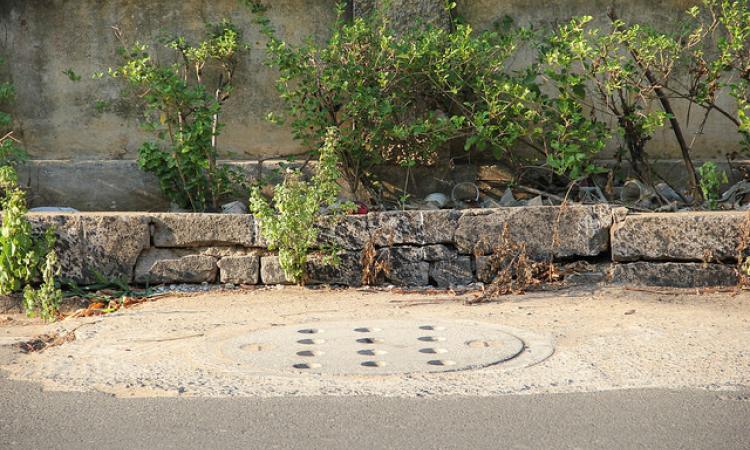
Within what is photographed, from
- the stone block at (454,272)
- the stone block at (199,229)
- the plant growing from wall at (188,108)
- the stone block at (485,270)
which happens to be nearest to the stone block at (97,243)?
the stone block at (199,229)

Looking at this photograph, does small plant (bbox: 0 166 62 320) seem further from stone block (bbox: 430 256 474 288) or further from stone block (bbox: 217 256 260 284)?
stone block (bbox: 430 256 474 288)

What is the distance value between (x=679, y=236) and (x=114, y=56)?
14.3 feet

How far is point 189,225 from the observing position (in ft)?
19.6

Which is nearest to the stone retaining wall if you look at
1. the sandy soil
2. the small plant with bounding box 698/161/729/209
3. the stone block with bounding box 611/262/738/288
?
the stone block with bounding box 611/262/738/288

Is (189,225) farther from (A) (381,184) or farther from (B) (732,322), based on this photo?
(B) (732,322)

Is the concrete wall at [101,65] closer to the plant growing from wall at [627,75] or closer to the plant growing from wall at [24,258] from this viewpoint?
the plant growing from wall at [24,258]

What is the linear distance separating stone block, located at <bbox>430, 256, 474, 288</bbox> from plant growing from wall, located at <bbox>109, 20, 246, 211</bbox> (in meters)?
1.69

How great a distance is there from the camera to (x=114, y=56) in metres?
6.94

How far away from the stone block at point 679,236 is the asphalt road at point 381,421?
90.6 inches

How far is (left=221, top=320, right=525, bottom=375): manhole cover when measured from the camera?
3986 millimetres

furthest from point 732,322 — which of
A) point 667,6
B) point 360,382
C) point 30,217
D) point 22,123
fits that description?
point 22,123

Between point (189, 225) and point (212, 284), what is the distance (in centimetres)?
43

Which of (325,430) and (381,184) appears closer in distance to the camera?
(325,430)

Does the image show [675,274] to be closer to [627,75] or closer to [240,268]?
[627,75]
